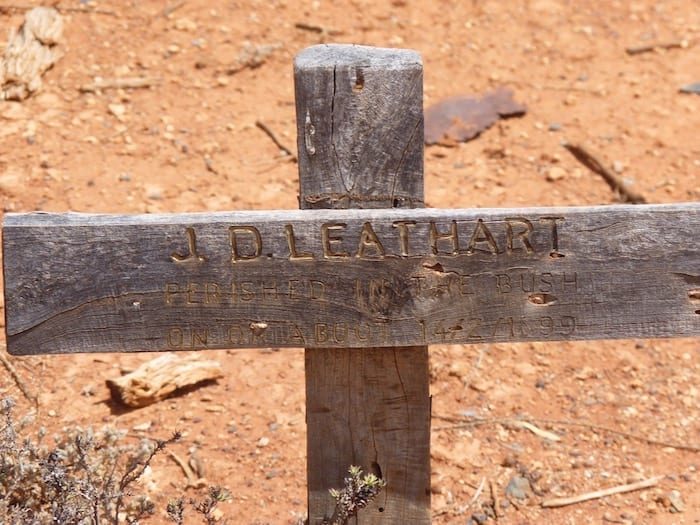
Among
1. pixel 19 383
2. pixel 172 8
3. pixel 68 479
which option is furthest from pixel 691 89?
pixel 68 479

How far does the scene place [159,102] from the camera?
6.08m

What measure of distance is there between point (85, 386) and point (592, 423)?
2.55m

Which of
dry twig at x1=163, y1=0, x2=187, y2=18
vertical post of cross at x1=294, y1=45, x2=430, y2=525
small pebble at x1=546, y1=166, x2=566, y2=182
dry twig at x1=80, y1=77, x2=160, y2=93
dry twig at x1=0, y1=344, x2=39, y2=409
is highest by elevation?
vertical post of cross at x1=294, y1=45, x2=430, y2=525

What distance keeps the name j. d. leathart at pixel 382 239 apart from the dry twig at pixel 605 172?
342cm

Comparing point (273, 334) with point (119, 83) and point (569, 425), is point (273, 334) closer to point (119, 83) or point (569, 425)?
point (569, 425)

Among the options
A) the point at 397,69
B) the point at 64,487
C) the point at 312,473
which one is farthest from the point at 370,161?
the point at 64,487

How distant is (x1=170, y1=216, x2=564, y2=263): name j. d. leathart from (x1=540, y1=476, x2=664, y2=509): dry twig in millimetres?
1915

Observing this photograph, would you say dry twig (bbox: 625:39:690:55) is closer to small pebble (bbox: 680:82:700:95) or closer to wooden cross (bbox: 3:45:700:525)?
small pebble (bbox: 680:82:700:95)

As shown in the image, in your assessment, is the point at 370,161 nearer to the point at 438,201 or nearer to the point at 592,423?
the point at 592,423

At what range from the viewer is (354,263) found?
7.72 feet

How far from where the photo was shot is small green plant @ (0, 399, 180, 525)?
2.78 meters

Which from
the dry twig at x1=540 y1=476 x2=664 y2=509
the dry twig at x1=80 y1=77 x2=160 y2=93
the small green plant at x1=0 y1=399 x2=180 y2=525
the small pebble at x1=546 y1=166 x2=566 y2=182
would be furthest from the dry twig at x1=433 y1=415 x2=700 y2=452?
the dry twig at x1=80 y1=77 x2=160 y2=93

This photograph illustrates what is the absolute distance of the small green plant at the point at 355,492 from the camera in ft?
8.44

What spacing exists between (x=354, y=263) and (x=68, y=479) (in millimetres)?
1430
